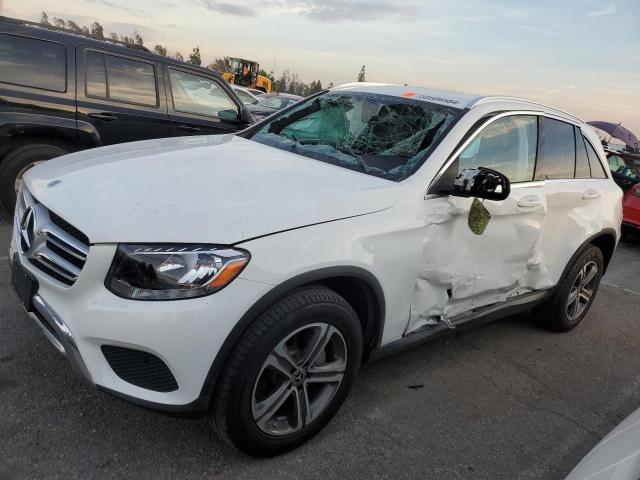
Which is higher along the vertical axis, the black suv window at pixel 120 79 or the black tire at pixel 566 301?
the black suv window at pixel 120 79

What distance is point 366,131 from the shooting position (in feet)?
10.8

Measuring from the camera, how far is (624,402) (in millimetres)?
3566

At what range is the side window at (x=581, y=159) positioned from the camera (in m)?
4.10

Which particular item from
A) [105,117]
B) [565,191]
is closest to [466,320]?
[565,191]

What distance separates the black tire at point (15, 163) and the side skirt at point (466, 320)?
4110 mm

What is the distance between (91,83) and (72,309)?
4030mm

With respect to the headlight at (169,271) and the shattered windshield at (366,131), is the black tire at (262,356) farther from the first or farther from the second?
the shattered windshield at (366,131)

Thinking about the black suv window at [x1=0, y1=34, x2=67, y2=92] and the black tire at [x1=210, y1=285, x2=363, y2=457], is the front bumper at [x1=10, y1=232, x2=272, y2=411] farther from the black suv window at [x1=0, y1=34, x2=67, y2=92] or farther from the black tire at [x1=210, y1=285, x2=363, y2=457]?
the black suv window at [x1=0, y1=34, x2=67, y2=92]

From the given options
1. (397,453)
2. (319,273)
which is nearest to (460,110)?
(319,273)

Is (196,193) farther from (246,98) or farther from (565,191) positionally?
(246,98)

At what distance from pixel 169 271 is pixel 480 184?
1644 mm

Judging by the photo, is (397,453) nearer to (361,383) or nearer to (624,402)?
(361,383)

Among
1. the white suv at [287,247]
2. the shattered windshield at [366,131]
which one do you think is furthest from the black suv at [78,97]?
the white suv at [287,247]

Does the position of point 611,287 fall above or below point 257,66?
below
